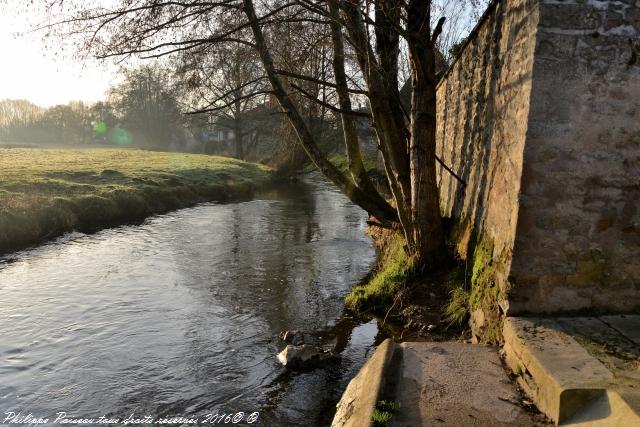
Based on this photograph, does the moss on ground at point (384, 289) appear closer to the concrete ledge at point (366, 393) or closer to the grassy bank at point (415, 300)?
the grassy bank at point (415, 300)

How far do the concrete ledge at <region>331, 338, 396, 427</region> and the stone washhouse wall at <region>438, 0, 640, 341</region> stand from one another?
1123 millimetres

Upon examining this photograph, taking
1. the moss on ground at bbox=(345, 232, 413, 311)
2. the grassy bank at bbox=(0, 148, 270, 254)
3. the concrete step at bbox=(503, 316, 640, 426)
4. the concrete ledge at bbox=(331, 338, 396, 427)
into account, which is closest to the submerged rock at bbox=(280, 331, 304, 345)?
the moss on ground at bbox=(345, 232, 413, 311)

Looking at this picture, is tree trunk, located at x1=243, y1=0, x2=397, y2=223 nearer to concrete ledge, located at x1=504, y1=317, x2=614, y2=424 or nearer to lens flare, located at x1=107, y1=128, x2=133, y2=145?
concrete ledge, located at x1=504, y1=317, x2=614, y2=424

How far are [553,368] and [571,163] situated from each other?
1770 mm

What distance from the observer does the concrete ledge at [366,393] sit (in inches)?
130

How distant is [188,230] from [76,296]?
566 centimetres

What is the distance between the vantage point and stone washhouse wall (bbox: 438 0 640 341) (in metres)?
3.95

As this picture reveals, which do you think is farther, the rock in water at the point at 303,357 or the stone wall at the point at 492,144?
the rock in water at the point at 303,357

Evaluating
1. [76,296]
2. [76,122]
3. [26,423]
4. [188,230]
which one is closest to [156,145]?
[76,122]

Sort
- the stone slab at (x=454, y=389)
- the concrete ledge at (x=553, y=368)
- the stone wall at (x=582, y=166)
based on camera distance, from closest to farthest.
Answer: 1. the concrete ledge at (x=553, y=368)
2. the stone slab at (x=454, y=389)
3. the stone wall at (x=582, y=166)

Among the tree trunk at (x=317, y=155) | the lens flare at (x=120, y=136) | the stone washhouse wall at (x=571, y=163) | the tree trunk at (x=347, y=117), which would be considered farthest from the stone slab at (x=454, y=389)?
the lens flare at (x=120, y=136)

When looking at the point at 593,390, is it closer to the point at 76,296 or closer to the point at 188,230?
the point at 76,296

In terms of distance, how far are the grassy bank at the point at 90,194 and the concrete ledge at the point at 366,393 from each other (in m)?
9.97

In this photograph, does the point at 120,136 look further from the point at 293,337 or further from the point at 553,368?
the point at 553,368
